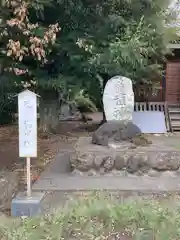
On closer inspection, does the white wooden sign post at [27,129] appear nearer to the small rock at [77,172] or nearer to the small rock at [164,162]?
the small rock at [77,172]

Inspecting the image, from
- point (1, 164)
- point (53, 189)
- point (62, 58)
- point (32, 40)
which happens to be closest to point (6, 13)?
point (32, 40)

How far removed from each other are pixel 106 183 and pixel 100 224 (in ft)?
8.76

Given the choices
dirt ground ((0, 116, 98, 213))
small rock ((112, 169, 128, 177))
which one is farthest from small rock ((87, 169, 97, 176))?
dirt ground ((0, 116, 98, 213))

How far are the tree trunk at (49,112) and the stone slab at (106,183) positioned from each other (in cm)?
580

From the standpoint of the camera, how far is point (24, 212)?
560 centimetres

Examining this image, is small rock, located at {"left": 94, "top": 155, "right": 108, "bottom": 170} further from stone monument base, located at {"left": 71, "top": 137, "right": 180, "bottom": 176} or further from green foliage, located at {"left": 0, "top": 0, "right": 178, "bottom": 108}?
green foliage, located at {"left": 0, "top": 0, "right": 178, "bottom": 108}

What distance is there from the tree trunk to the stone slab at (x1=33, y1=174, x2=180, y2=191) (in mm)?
5795

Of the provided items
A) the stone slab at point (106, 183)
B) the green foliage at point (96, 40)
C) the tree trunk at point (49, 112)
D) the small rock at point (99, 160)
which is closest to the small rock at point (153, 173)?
the stone slab at point (106, 183)

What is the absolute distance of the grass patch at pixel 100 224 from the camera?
441 cm

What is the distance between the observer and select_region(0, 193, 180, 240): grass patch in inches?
174

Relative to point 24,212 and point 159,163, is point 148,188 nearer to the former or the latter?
point 159,163

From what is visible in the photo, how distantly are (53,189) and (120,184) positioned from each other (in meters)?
1.13

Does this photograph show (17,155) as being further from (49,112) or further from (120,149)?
(49,112)

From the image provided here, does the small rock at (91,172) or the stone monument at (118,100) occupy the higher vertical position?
the stone monument at (118,100)
